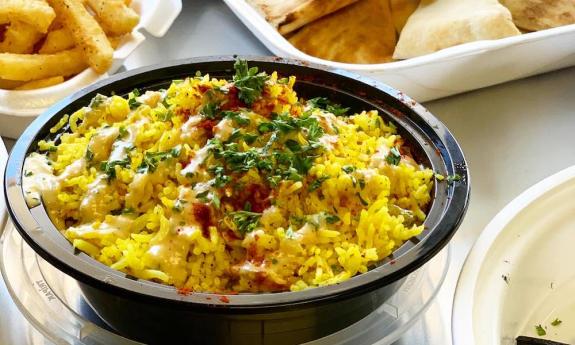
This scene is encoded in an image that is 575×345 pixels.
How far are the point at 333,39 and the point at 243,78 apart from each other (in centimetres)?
72

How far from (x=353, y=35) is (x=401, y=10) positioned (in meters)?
0.22

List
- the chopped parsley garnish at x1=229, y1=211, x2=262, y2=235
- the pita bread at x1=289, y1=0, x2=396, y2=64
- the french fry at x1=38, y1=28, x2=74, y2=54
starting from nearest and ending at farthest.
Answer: the chopped parsley garnish at x1=229, y1=211, x2=262, y2=235, the french fry at x1=38, y1=28, x2=74, y2=54, the pita bread at x1=289, y1=0, x2=396, y2=64

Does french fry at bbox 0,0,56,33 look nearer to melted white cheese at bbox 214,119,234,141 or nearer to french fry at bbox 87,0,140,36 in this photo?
french fry at bbox 87,0,140,36

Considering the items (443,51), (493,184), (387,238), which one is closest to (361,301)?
(387,238)

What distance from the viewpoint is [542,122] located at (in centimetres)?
188

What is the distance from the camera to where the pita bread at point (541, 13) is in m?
1.95

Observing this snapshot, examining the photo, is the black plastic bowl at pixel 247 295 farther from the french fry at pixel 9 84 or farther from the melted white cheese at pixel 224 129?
the french fry at pixel 9 84

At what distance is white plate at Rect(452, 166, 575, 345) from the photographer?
1190mm

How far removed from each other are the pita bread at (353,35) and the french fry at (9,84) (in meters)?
0.74

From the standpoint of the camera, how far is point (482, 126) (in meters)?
1.84

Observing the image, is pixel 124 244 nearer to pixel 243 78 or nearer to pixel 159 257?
pixel 159 257

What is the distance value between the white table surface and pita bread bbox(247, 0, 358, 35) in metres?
0.16

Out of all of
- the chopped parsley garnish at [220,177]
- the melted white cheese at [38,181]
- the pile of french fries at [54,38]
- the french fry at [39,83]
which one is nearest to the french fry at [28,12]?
the pile of french fries at [54,38]

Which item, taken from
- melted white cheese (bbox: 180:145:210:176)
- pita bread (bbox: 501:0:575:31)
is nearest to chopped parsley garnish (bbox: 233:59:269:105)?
melted white cheese (bbox: 180:145:210:176)
